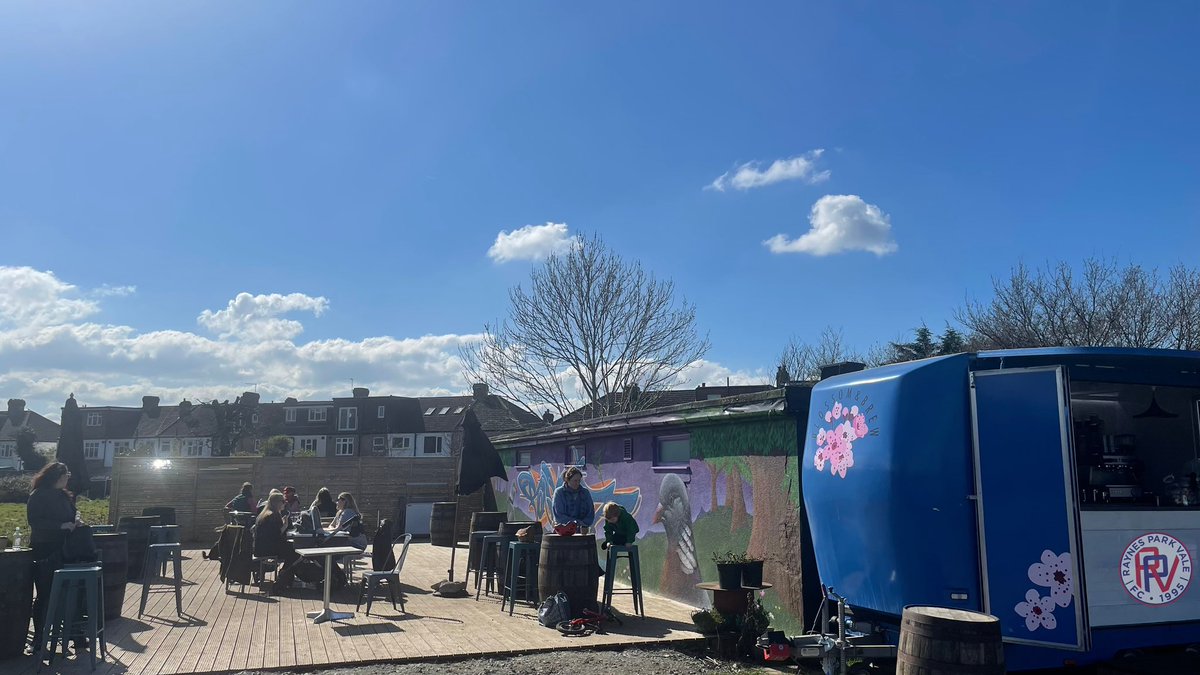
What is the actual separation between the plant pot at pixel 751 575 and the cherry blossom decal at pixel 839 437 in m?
1.37

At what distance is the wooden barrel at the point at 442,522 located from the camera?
16547 mm

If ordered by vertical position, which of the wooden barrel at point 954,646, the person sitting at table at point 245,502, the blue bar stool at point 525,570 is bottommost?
the blue bar stool at point 525,570

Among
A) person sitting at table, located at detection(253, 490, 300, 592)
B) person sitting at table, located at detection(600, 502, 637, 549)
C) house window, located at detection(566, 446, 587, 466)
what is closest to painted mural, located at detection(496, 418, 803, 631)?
house window, located at detection(566, 446, 587, 466)

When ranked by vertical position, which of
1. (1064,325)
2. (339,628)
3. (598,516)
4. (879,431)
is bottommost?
(339,628)

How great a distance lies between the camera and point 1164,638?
6016mm

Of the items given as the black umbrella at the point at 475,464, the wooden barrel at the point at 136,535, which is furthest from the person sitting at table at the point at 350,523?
the wooden barrel at the point at 136,535

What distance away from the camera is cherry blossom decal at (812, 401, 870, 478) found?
645 centimetres

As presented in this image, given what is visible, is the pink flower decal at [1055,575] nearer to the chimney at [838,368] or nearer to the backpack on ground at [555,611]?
the chimney at [838,368]

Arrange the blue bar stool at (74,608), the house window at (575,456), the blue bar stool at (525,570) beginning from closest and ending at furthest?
the blue bar stool at (74,608) → the blue bar stool at (525,570) → the house window at (575,456)

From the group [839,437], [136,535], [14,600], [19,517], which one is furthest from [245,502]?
[19,517]

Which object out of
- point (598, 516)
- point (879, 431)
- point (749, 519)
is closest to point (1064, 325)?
point (598, 516)

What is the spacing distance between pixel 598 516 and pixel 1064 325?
17238mm

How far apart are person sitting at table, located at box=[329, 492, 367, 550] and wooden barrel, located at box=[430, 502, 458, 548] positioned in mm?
3693

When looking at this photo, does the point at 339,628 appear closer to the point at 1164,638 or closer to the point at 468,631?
the point at 468,631
